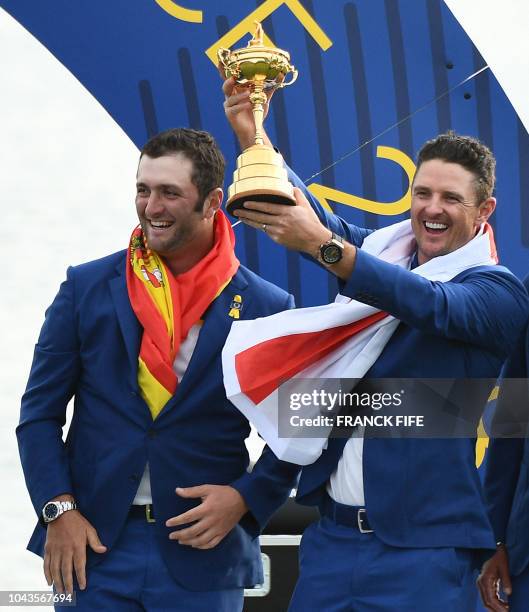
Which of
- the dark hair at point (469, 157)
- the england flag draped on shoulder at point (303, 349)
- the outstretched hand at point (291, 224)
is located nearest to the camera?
the outstretched hand at point (291, 224)

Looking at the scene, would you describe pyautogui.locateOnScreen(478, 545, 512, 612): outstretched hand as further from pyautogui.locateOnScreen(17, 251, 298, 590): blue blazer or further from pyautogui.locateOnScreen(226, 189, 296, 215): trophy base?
pyautogui.locateOnScreen(226, 189, 296, 215): trophy base

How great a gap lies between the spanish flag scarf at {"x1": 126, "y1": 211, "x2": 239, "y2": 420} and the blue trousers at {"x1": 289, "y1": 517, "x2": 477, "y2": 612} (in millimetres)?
554

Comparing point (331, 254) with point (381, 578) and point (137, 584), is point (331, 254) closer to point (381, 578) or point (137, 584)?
point (381, 578)

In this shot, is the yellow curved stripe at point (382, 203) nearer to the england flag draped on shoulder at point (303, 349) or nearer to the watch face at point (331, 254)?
the england flag draped on shoulder at point (303, 349)

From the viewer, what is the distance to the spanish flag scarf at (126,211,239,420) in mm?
3129

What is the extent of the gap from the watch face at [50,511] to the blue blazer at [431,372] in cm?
57

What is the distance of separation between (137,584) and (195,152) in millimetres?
1028

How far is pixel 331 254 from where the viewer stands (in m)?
2.71

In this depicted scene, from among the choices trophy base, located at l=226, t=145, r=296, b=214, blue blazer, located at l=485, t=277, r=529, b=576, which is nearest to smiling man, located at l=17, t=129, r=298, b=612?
trophy base, located at l=226, t=145, r=296, b=214

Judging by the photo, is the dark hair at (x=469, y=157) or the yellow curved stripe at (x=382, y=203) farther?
the yellow curved stripe at (x=382, y=203)

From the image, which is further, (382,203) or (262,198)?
(382,203)

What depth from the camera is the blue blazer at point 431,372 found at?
9.05 ft

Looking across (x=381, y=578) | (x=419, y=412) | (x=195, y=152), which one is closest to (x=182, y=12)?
(x=195, y=152)

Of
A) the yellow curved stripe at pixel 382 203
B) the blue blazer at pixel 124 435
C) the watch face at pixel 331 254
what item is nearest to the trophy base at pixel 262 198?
the watch face at pixel 331 254
